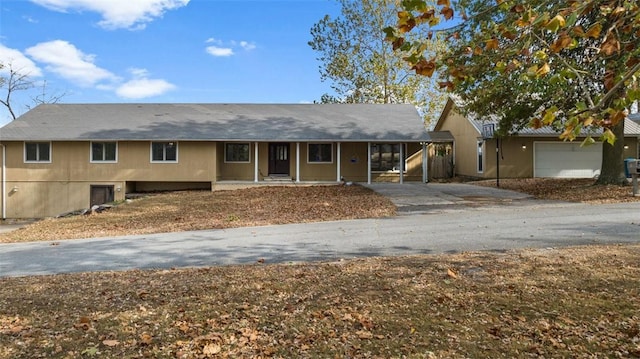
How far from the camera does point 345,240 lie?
29.9 ft

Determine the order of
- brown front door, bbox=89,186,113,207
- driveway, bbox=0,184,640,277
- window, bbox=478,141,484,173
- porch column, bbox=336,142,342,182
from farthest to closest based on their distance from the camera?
window, bbox=478,141,484,173
porch column, bbox=336,142,342,182
brown front door, bbox=89,186,113,207
driveway, bbox=0,184,640,277

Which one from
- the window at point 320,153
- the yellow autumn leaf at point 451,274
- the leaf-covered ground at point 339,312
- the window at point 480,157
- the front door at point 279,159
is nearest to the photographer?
the leaf-covered ground at point 339,312

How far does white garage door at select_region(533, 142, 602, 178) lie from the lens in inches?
946

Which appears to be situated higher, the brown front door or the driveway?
the brown front door

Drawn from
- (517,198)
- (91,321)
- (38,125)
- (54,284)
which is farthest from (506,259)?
(38,125)

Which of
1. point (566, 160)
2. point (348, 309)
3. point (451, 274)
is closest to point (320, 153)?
point (566, 160)

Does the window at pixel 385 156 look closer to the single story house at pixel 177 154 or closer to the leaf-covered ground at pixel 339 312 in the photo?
the single story house at pixel 177 154

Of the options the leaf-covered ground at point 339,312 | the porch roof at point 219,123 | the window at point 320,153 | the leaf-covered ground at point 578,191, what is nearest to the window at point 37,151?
the porch roof at point 219,123

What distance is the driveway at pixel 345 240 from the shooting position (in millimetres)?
7637

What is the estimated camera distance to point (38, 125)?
890 inches

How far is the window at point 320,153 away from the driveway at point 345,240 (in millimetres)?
10780

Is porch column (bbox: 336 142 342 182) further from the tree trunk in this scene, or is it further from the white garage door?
the tree trunk

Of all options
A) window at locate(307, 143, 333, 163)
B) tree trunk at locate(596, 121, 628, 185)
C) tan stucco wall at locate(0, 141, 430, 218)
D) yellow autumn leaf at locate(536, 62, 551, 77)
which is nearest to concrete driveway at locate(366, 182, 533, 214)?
tree trunk at locate(596, 121, 628, 185)

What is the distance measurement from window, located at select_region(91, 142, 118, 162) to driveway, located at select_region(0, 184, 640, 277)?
1221 cm
